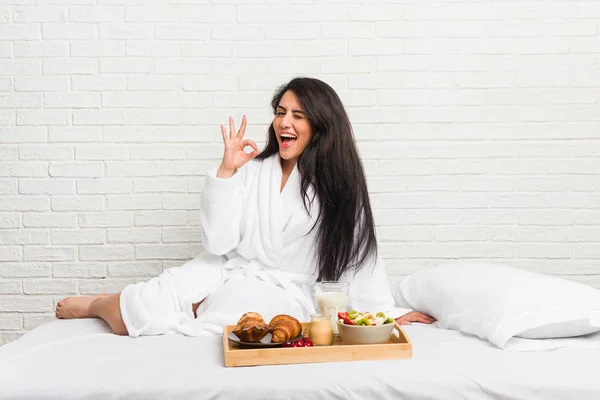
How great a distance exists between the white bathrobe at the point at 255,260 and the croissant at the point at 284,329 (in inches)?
13.6

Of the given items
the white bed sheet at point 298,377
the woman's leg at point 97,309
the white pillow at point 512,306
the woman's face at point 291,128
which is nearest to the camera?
the white bed sheet at point 298,377

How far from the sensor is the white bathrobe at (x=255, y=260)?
263cm

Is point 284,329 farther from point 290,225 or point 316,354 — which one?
point 290,225

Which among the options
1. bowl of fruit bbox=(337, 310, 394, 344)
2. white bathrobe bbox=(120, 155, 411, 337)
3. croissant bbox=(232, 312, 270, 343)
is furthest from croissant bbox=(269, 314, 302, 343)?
white bathrobe bbox=(120, 155, 411, 337)

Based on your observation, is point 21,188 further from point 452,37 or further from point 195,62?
point 452,37

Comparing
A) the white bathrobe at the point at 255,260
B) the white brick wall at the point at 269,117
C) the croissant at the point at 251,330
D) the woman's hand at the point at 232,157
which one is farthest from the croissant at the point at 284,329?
the white brick wall at the point at 269,117

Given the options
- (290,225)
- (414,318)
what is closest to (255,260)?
(290,225)

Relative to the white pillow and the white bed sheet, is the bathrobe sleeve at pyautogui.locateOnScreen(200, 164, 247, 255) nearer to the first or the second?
the white bed sheet

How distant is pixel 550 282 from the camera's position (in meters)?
2.48

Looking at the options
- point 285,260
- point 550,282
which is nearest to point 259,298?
point 285,260

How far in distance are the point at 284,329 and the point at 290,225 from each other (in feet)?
2.25

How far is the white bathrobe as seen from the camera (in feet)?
8.64

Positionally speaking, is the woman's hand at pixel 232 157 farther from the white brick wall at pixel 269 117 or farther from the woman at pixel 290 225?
the white brick wall at pixel 269 117

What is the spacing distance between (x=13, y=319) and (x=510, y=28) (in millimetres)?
2729
